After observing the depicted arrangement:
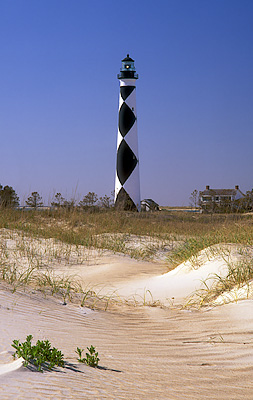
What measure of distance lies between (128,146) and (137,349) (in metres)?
20.6

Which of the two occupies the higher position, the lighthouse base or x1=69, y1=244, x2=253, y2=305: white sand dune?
the lighthouse base

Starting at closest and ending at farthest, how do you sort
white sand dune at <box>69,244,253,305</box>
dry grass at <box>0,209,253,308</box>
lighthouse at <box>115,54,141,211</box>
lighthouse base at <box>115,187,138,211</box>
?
1. dry grass at <box>0,209,253,308</box>
2. white sand dune at <box>69,244,253,305</box>
3. lighthouse base at <box>115,187,138,211</box>
4. lighthouse at <box>115,54,141,211</box>

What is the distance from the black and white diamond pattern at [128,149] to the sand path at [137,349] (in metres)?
18.8

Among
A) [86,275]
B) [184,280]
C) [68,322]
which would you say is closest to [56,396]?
[68,322]

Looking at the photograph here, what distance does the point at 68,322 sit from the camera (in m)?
3.79

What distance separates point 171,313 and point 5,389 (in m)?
2.80

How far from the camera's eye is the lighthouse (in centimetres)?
2339

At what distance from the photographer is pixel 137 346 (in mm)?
3246

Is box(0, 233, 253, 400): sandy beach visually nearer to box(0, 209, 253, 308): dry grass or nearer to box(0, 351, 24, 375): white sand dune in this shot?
box(0, 351, 24, 375): white sand dune

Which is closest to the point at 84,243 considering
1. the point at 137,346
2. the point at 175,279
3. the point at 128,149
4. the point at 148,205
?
the point at 175,279

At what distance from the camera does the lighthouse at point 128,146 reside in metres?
23.4

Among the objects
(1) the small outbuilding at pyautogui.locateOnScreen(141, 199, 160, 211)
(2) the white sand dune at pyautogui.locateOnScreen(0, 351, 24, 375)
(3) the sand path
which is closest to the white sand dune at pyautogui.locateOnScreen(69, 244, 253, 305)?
(3) the sand path

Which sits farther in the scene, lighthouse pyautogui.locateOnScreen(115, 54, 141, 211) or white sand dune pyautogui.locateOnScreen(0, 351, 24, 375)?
lighthouse pyautogui.locateOnScreen(115, 54, 141, 211)

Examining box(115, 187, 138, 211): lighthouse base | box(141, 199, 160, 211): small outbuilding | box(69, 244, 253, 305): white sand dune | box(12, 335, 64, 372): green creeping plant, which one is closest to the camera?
box(12, 335, 64, 372): green creeping plant
